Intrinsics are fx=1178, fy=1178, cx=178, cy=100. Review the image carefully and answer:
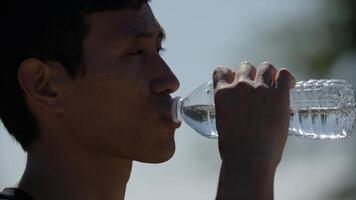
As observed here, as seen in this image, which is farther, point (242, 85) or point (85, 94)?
point (85, 94)

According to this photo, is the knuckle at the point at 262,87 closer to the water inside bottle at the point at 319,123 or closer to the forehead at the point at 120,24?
the forehead at the point at 120,24

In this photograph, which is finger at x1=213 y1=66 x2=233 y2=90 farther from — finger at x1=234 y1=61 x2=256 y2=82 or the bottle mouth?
the bottle mouth

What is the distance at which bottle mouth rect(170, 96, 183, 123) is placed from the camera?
303 cm

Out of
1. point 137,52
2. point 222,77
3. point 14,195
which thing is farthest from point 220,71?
point 14,195

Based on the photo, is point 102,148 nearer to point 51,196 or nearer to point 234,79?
point 51,196

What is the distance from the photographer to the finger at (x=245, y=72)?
279 cm

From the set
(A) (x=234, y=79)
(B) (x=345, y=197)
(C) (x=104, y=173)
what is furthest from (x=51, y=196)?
(B) (x=345, y=197)

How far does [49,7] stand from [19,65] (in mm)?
177

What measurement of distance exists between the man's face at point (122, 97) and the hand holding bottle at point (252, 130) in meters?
0.25

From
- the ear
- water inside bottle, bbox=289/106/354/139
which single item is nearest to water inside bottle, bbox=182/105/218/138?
water inside bottle, bbox=289/106/354/139

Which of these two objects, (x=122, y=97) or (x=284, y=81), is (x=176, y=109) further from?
(x=284, y=81)

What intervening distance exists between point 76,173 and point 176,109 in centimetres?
A: 31

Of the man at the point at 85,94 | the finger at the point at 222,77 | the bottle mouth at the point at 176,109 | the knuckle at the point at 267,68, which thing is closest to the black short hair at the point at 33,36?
the man at the point at 85,94

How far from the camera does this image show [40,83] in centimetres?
307
